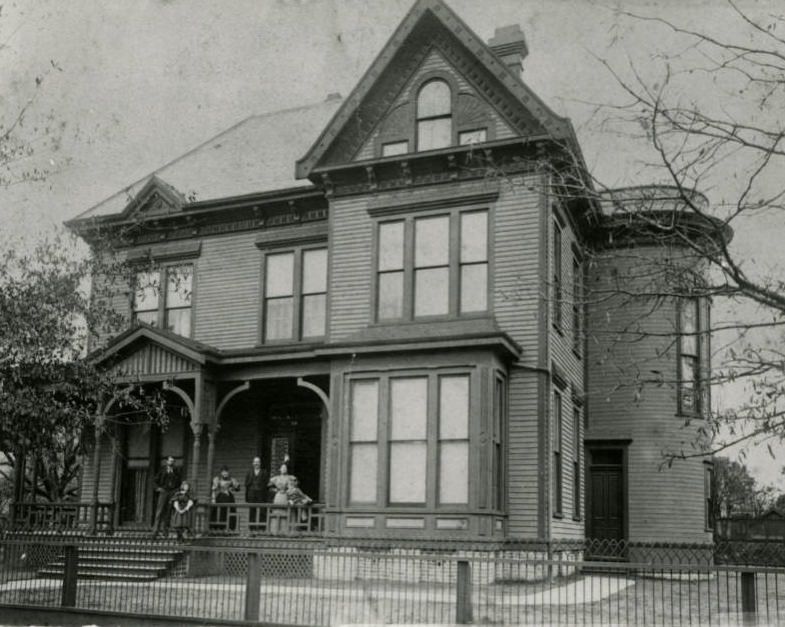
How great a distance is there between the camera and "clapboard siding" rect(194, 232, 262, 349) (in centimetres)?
2162

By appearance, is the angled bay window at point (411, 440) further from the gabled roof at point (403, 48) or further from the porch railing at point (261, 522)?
the gabled roof at point (403, 48)

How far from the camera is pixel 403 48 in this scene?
63.0 feet

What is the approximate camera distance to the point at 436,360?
17.3m

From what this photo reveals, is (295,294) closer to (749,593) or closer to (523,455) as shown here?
(523,455)

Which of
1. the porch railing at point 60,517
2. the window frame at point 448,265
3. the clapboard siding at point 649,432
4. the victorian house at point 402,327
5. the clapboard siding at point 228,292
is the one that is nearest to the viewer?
the victorian house at point 402,327

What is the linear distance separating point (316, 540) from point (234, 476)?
405cm

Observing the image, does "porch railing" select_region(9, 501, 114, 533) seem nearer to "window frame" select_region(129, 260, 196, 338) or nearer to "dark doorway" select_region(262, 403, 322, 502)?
"dark doorway" select_region(262, 403, 322, 502)

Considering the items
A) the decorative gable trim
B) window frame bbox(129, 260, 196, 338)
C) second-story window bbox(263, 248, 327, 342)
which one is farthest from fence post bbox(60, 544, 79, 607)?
the decorative gable trim

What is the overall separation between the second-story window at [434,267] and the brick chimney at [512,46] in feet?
13.5

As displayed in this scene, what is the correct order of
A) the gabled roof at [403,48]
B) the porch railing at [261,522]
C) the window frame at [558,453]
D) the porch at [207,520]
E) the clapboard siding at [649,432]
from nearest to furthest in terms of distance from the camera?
the gabled roof at [403,48] → the porch railing at [261,522] → the porch at [207,520] → the window frame at [558,453] → the clapboard siding at [649,432]

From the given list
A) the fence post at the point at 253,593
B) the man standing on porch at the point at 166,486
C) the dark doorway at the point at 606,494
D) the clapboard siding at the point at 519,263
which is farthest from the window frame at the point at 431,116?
the fence post at the point at 253,593

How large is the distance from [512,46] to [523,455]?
28.9 feet

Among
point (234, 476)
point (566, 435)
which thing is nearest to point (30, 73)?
point (234, 476)

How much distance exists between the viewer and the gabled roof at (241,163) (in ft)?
74.2
